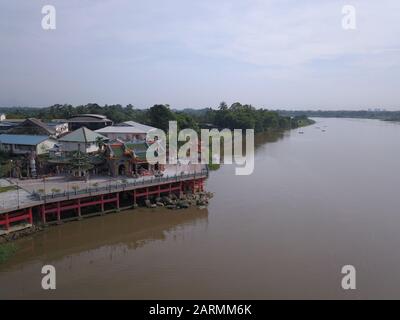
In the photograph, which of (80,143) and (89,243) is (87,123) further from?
(89,243)

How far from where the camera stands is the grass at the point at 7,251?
62.3 ft

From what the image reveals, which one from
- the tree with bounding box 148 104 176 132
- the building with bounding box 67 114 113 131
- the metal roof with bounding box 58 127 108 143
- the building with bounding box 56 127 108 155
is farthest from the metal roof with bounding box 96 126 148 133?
the building with bounding box 67 114 113 131

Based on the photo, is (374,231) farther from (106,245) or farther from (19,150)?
(19,150)

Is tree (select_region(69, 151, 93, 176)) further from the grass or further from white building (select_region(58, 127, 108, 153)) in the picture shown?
the grass

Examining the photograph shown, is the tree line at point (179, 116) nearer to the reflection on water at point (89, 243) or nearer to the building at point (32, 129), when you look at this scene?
the building at point (32, 129)

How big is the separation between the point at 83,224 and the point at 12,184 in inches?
257

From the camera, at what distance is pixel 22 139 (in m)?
37.4

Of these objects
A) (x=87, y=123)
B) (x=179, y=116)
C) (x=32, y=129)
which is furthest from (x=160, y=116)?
(x=32, y=129)

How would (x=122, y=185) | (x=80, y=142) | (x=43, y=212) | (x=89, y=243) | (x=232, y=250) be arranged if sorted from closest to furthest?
(x=232, y=250)
(x=89, y=243)
(x=43, y=212)
(x=122, y=185)
(x=80, y=142)

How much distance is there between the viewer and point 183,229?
24.6 metres

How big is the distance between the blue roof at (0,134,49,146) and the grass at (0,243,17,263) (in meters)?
17.4

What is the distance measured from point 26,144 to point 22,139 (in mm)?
1829
